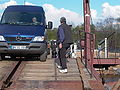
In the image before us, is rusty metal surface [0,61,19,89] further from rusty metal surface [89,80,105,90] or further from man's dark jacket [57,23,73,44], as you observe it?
rusty metal surface [89,80,105,90]

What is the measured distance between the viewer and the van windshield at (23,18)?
13.1 m

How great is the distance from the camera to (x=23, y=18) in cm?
1327

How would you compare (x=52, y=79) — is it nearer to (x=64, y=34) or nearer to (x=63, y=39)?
(x=63, y=39)

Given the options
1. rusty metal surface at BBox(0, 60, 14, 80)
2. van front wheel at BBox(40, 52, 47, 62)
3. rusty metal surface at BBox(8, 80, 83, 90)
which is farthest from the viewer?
van front wheel at BBox(40, 52, 47, 62)

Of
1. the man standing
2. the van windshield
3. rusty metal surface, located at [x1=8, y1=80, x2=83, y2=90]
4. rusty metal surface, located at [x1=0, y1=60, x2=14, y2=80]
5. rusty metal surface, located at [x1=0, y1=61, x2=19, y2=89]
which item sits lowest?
rusty metal surface, located at [x1=8, y1=80, x2=83, y2=90]

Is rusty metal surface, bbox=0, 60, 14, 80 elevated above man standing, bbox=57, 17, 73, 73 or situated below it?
below

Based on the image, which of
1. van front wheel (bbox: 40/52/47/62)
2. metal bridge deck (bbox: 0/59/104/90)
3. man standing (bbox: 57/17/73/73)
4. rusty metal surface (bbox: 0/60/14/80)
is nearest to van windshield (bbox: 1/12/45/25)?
van front wheel (bbox: 40/52/47/62)

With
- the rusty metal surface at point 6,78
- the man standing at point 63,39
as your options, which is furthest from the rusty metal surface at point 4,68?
the man standing at point 63,39

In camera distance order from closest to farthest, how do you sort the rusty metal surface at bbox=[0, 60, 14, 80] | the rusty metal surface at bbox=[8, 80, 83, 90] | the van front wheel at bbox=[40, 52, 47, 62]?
the rusty metal surface at bbox=[8, 80, 83, 90] < the rusty metal surface at bbox=[0, 60, 14, 80] < the van front wheel at bbox=[40, 52, 47, 62]

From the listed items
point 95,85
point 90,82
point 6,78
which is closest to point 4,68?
point 6,78

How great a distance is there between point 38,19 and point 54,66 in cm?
274

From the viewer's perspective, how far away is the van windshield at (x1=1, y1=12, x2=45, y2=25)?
1307 centimetres

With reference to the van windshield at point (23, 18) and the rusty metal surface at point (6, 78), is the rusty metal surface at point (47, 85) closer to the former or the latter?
the rusty metal surface at point (6, 78)

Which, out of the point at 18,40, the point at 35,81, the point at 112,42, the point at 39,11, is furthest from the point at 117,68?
the point at 35,81
